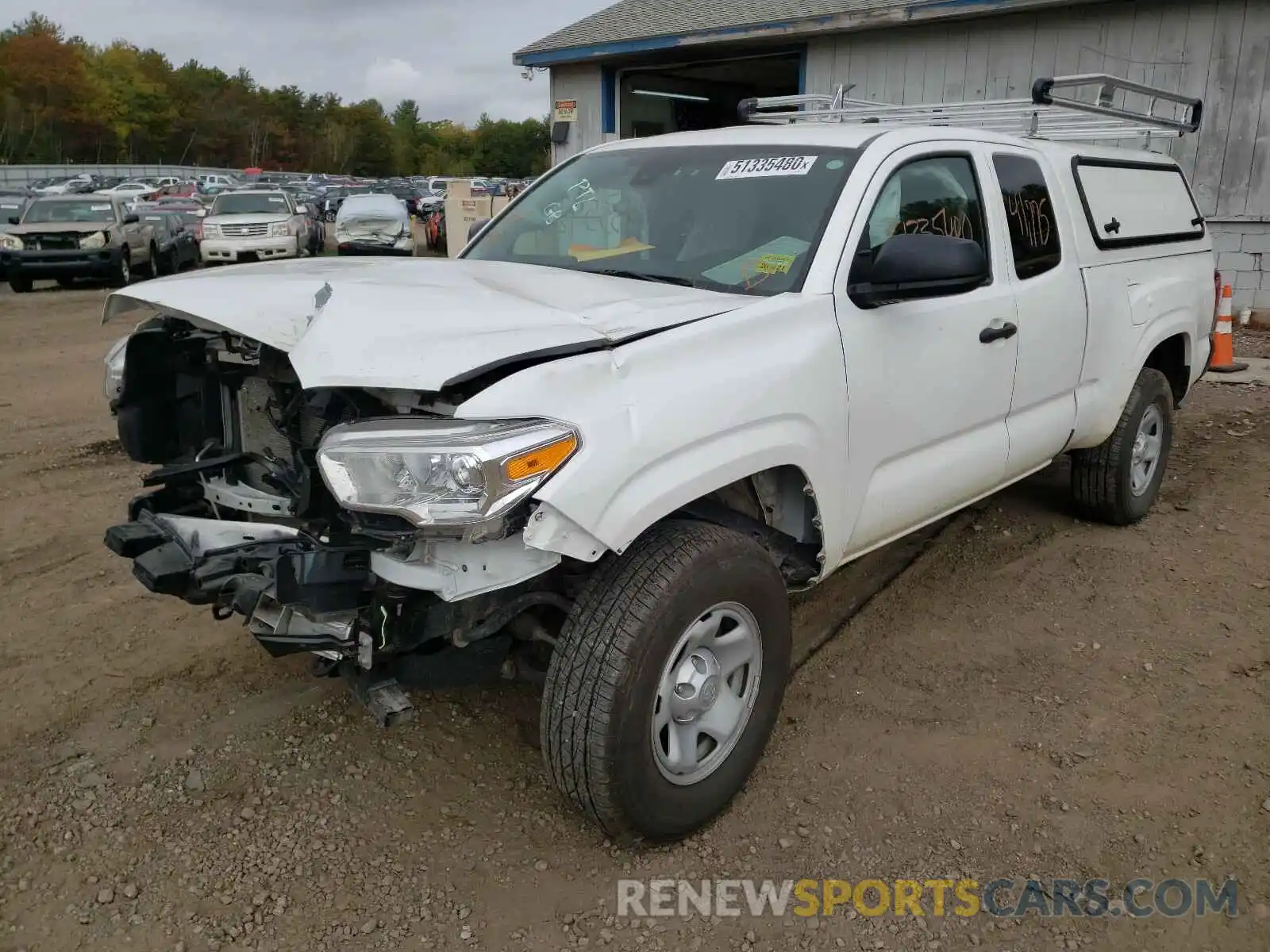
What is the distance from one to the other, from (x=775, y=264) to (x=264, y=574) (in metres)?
1.79

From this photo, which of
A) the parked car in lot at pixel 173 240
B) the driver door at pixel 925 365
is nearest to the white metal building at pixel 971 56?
the driver door at pixel 925 365

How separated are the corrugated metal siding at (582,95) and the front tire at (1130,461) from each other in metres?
11.2

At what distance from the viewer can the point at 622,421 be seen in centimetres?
246

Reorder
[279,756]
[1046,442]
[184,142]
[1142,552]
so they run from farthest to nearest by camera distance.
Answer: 1. [184,142]
2. [1142,552]
3. [1046,442]
4. [279,756]

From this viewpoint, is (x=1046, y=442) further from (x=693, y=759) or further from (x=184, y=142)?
(x=184, y=142)

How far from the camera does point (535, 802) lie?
3111 mm

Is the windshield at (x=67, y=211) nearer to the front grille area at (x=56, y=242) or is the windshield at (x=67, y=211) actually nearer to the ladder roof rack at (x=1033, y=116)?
the front grille area at (x=56, y=242)

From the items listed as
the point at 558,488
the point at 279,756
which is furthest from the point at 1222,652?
the point at 279,756

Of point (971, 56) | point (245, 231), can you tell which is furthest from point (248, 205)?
point (971, 56)

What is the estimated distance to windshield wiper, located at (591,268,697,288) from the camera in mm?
3344

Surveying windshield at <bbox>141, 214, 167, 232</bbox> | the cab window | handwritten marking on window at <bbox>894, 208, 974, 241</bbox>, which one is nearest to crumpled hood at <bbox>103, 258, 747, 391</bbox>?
the cab window

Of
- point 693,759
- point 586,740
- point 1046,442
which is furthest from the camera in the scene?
point 1046,442

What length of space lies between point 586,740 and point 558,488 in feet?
2.23

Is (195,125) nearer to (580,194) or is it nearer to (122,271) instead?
(122,271)
